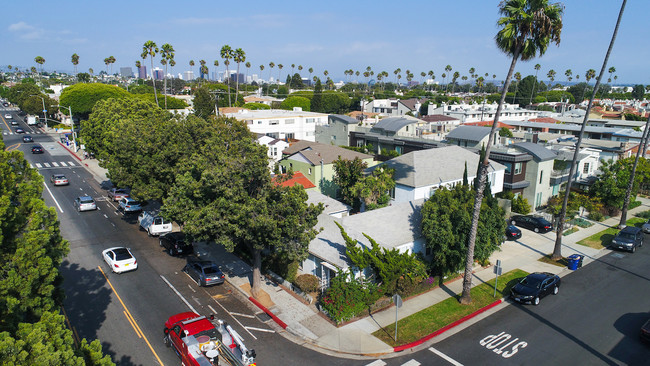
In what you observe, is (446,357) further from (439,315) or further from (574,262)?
(574,262)

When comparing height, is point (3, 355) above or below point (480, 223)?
above

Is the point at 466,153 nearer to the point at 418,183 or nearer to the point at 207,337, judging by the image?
the point at 418,183

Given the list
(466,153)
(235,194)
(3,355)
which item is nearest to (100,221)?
(235,194)

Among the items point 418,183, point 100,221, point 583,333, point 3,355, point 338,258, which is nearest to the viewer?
point 3,355

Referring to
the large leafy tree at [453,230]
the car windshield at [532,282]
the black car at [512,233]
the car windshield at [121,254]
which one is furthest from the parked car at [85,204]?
the black car at [512,233]

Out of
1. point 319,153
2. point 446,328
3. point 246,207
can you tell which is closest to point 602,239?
point 446,328

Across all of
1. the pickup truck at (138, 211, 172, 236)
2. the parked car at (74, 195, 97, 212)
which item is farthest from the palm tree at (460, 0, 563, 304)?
the parked car at (74, 195, 97, 212)
